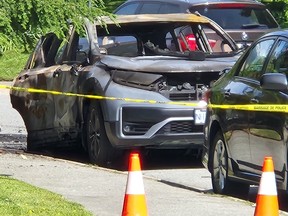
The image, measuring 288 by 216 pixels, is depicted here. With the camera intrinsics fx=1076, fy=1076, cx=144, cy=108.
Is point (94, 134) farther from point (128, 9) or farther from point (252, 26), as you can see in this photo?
point (128, 9)

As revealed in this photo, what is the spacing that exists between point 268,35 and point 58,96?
4256 millimetres

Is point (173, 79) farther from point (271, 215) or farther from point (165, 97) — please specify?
point (271, 215)

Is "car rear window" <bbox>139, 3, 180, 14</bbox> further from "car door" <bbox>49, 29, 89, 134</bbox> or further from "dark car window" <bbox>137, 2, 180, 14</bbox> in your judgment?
"car door" <bbox>49, 29, 89, 134</bbox>

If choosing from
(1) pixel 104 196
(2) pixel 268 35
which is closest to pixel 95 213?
(1) pixel 104 196

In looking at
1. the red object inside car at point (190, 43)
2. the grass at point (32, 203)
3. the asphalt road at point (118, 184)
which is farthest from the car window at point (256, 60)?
the red object inside car at point (190, 43)

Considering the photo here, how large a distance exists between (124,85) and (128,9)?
840 centimetres

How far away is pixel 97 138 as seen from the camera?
12609 mm

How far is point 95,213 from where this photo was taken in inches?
347

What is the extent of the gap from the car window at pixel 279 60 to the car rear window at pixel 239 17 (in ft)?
27.8

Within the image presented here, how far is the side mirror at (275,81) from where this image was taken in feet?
29.8

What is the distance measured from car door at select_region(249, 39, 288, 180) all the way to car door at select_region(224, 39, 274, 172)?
0.12 meters

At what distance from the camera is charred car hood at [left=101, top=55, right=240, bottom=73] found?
480 inches

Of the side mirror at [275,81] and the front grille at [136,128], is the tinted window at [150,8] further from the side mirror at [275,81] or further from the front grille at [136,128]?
the side mirror at [275,81]

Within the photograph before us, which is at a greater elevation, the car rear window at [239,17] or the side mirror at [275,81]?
the side mirror at [275,81]
